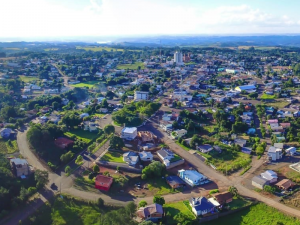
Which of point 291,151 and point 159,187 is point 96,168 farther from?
point 291,151

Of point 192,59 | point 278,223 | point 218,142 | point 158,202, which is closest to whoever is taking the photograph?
point 278,223

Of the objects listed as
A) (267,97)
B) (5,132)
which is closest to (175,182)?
→ (5,132)

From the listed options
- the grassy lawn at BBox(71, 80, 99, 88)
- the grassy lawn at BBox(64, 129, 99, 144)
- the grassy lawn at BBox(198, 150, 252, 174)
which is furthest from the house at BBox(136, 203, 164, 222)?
the grassy lawn at BBox(71, 80, 99, 88)

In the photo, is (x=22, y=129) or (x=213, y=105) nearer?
(x=22, y=129)

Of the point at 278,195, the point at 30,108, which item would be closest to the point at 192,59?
the point at 30,108

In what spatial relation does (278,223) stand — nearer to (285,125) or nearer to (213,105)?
(285,125)

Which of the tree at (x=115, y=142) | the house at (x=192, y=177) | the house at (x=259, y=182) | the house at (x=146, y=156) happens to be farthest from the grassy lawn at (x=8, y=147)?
the house at (x=259, y=182)
